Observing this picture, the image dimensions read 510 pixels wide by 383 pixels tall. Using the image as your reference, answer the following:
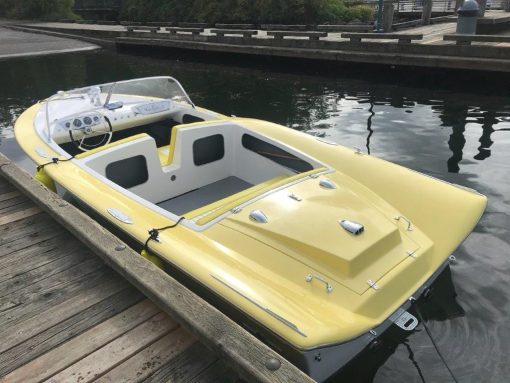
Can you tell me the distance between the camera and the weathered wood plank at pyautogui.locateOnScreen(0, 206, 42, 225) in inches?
165

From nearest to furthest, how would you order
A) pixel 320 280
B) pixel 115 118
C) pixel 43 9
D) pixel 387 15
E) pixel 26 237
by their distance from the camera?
pixel 320 280 → pixel 26 237 → pixel 115 118 → pixel 387 15 → pixel 43 9

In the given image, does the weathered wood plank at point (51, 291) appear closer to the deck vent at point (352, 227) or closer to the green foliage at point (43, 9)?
the deck vent at point (352, 227)

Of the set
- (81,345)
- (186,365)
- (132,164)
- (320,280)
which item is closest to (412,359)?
(320,280)

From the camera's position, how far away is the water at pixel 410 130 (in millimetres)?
3648

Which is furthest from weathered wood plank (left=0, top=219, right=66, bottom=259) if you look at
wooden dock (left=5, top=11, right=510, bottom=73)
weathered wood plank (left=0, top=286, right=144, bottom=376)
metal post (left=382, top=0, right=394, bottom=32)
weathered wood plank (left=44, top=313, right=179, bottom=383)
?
metal post (left=382, top=0, right=394, bottom=32)

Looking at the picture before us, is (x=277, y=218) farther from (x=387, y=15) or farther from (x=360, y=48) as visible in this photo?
(x=387, y=15)

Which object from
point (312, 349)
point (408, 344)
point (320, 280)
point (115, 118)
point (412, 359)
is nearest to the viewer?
point (312, 349)

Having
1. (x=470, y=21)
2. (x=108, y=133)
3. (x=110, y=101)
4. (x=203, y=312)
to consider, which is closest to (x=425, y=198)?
(x=203, y=312)

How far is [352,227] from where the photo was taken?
3504mm

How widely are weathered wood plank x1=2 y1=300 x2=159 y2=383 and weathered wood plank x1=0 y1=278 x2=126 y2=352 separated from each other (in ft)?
0.79

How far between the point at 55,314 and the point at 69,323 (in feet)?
0.53

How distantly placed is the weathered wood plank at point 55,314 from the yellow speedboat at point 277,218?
1.62 feet

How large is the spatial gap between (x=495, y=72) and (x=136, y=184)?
10434 millimetres

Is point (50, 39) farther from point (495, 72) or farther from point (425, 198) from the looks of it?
point (425, 198)
